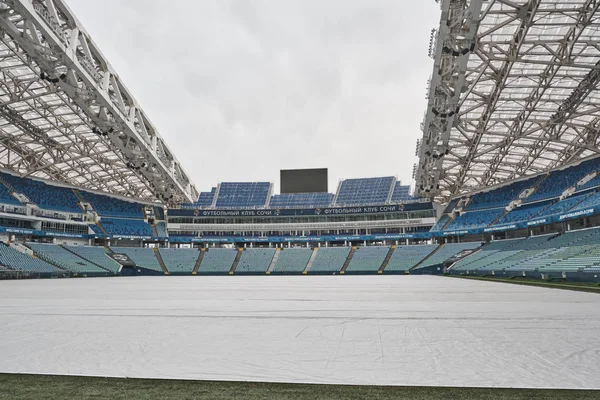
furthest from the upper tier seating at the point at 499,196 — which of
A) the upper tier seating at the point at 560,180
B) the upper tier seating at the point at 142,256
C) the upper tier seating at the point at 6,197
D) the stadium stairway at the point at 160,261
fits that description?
the upper tier seating at the point at 6,197

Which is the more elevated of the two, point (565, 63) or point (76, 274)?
point (565, 63)

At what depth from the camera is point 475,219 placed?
59.6 m

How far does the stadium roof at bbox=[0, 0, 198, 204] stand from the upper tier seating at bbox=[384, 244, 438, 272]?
31.8 m

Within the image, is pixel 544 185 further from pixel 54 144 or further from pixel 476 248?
pixel 54 144

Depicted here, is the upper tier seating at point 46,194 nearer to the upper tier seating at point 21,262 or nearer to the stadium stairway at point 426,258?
the upper tier seating at point 21,262

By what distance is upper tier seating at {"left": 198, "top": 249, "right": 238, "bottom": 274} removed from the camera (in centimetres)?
6322

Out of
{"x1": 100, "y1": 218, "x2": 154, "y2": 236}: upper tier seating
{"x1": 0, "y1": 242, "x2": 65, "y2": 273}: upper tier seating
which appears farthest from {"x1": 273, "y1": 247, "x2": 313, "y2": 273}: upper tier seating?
{"x1": 0, "y1": 242, "x2": 65, "y2": 273}: upper tier seating

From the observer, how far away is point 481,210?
60531 millimetres

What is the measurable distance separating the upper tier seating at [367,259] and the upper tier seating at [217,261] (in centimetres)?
1984

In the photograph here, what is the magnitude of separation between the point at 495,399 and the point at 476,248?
58.3 metres

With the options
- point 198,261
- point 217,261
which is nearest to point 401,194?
point 217,261

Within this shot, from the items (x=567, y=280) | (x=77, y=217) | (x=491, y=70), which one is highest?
(x=491, y=70)

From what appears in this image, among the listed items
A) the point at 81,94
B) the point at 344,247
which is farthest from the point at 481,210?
the point at 81,94

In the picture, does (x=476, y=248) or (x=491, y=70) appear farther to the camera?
(x=476, y=248)
